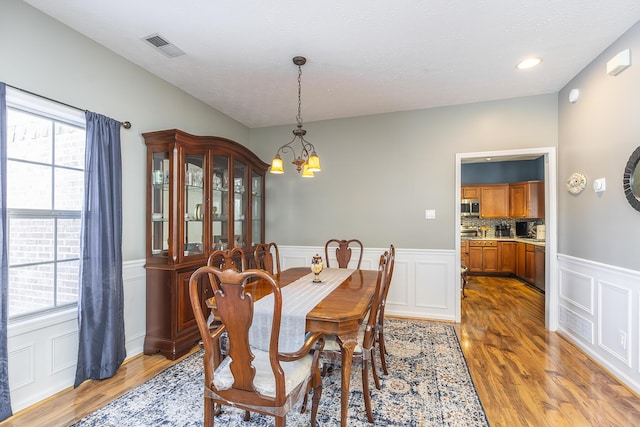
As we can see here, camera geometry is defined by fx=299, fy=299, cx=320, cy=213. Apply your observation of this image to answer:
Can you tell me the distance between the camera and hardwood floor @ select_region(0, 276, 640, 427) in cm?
191

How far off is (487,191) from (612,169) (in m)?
4.37

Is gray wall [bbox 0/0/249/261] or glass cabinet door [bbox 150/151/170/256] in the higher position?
gray wall [bbox 0/0/249/261]

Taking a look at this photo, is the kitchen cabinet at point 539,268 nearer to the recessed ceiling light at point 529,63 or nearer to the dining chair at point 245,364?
the recessed ceiling light at point 529,63

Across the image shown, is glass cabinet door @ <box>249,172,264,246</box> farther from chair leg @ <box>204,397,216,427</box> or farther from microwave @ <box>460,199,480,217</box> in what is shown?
microwave @ <box>460,199,480,217</box>

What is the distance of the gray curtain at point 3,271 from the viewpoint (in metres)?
1.81

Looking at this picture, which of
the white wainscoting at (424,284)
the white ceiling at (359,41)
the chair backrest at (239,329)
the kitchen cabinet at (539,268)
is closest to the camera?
the chair backrest at (239,329)

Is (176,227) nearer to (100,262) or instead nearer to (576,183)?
(100,262)

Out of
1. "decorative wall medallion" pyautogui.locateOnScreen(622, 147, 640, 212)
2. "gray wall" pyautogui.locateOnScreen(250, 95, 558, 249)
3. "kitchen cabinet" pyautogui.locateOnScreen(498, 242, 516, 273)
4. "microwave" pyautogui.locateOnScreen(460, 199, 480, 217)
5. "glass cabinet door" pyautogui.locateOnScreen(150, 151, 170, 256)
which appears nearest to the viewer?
"decorative wall medallion" pyautogui.locateOnScreen(622, 147, 640, 212)

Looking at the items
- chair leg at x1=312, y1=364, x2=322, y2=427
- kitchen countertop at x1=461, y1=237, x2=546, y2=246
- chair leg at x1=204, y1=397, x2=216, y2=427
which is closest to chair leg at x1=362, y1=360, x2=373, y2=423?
chair leg at x1=312, y1=364, x2=322, y2=427

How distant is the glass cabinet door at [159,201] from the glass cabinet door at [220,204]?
1.63 feet

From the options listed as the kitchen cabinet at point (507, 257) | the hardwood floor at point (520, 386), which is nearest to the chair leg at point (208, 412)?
the hardwood floor at point (520, 386)

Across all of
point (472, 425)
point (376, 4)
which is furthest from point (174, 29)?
point (472, 425)

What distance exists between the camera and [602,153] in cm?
266

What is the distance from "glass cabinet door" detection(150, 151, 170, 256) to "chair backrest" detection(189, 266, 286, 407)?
179cm
